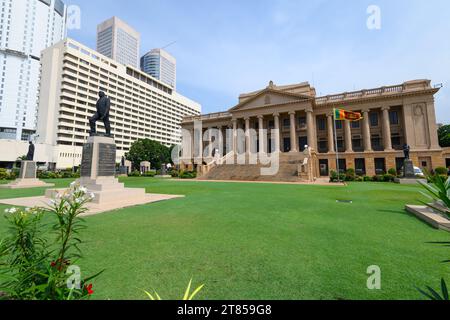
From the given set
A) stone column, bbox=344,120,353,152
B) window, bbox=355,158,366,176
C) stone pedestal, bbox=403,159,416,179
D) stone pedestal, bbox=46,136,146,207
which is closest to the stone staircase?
stone pedestal, bbox=403,159,416,179

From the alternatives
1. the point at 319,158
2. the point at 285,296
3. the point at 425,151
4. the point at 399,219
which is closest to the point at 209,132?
the point at 319,158

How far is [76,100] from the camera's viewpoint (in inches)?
2635

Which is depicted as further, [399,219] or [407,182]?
[407,182]

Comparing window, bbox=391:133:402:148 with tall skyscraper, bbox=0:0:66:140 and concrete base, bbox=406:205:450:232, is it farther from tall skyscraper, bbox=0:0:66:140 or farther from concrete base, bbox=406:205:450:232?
tall skyscraper, bbox=0:0:66:140

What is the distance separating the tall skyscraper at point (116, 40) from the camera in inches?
4820

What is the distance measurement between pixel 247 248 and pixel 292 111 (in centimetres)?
3588

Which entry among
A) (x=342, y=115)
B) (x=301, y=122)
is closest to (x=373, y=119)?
(x=301, y=122)

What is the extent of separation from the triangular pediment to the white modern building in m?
31.3

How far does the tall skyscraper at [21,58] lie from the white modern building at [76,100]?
67.5 feet

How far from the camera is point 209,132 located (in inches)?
1960

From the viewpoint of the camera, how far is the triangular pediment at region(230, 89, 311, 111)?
118ft

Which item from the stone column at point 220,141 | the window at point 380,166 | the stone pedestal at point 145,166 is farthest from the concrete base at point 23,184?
the window at point 380,166

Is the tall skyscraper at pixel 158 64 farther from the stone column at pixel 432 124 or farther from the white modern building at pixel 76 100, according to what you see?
the stone column at pixel 432 124

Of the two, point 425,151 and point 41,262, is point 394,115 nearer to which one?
point 425,151
